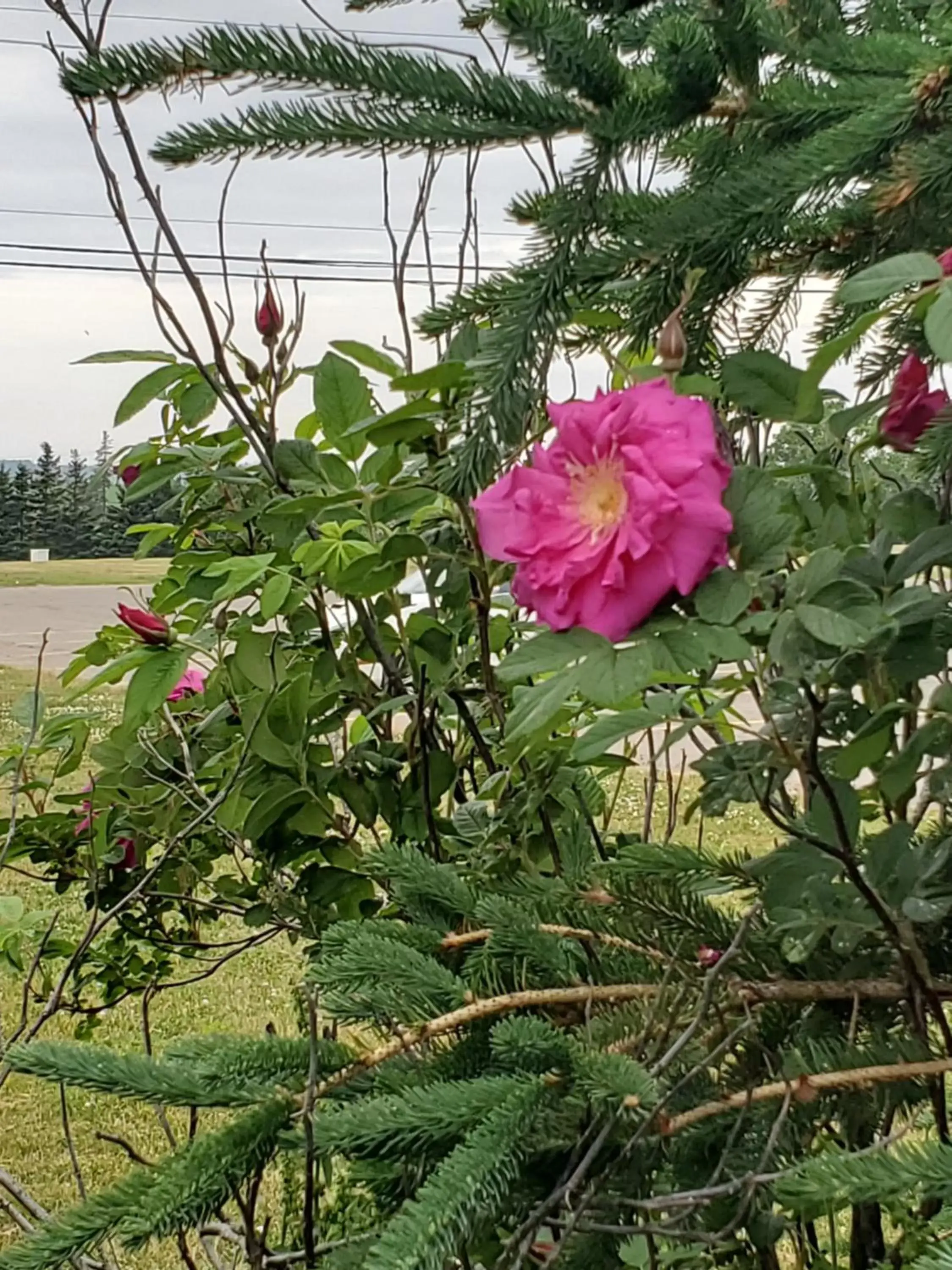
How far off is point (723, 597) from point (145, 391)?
66 cm

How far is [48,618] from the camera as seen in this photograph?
20.1ft

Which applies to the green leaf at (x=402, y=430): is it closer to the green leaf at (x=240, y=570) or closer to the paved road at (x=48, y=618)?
the green leaf at (x=240, y=570)

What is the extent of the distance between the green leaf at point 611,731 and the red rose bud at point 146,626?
41 cm

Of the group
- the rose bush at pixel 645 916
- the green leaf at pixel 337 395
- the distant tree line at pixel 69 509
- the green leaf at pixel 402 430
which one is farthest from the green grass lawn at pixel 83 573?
the rose bush at pixel 645 916

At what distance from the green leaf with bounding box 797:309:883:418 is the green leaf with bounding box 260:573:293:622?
440 millimetres

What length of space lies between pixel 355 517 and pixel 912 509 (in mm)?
394

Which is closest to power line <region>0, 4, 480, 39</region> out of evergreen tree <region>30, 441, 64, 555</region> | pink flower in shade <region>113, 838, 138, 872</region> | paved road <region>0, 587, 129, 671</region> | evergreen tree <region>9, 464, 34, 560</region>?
pink flower in shade <region>113, 838, 138, 872</region>

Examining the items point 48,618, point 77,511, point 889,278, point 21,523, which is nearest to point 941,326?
point 889,278

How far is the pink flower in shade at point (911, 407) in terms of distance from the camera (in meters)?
0.51

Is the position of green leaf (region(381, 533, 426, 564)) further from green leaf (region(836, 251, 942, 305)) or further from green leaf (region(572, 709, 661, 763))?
green leaf (region(836, 251, 942, 305))

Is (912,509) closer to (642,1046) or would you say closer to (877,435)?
(877,435)

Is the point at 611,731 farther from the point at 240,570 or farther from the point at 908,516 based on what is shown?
the point at 240,570

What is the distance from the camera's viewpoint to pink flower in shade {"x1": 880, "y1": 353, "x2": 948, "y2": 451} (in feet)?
1.67

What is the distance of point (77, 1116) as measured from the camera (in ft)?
6.90
